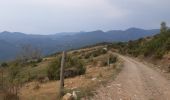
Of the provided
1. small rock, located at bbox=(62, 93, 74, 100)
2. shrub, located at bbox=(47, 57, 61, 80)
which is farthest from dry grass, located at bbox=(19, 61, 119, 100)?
shrub, located at bbox=(47, 57, 61, 80)

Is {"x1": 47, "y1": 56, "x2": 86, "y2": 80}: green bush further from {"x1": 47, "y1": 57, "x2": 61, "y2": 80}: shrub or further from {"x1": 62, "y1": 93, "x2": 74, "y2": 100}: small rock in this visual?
{"x1": 62, "y1": 93, "x2": 74, "y2": 100}: small rock

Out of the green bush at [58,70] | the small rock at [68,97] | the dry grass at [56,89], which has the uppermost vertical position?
the small rock at [68,97]

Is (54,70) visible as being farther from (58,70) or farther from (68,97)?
(68,97)

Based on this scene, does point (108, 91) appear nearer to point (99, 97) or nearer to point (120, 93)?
point (120, 93)

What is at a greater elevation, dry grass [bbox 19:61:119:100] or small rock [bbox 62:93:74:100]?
small rock [bbox 62:93:74:100]

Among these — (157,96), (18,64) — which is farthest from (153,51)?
(18,64)

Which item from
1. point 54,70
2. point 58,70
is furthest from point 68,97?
point 54,70

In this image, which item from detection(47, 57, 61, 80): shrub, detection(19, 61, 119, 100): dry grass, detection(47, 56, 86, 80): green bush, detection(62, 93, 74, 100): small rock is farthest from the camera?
detection(47, 57, 61, 80): shrub

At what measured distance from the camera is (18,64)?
1526 centimetres

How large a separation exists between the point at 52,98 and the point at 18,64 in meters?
2.09

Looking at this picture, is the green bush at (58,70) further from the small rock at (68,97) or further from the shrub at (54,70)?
the small rock at (68,97)

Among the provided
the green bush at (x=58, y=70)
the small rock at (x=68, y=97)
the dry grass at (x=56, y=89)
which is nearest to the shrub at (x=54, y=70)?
the green bush at (x=58, y=70)

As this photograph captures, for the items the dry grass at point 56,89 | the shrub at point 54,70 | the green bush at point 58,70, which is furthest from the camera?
the shrub at point 54,70

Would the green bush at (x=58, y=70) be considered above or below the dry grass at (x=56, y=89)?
below
